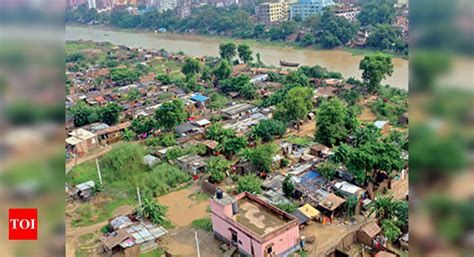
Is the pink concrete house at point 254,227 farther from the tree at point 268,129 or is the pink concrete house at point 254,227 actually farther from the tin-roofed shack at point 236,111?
the tin-roofed shack at point 236,111

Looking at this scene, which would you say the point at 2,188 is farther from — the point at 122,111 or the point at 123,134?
the point at 122,111

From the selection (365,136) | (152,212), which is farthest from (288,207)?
(365,136)

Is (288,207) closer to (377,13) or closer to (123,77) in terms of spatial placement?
(123,77)

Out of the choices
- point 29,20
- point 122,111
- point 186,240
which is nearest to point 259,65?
point 122,111

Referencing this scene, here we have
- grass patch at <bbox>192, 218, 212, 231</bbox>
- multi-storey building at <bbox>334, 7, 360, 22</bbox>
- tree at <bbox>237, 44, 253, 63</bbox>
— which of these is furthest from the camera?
multi-storey building at <bbox>334, 7, 360, 22</bbox>

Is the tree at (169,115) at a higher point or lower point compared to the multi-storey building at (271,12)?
lower

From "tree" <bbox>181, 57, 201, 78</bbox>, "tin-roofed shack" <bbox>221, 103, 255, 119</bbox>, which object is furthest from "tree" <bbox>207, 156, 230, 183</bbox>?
"tree" <bbox>181, 57, 201, 78</bbox>

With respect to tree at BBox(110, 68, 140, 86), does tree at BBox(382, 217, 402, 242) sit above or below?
below

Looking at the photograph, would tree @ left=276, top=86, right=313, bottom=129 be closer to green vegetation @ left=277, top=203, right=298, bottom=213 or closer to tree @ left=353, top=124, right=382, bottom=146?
tree @ left=353, top=124, right=382, bottom=146

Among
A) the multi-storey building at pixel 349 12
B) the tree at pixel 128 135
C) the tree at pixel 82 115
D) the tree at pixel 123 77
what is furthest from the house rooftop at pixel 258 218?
the multi-storey building at pixel 349 12
